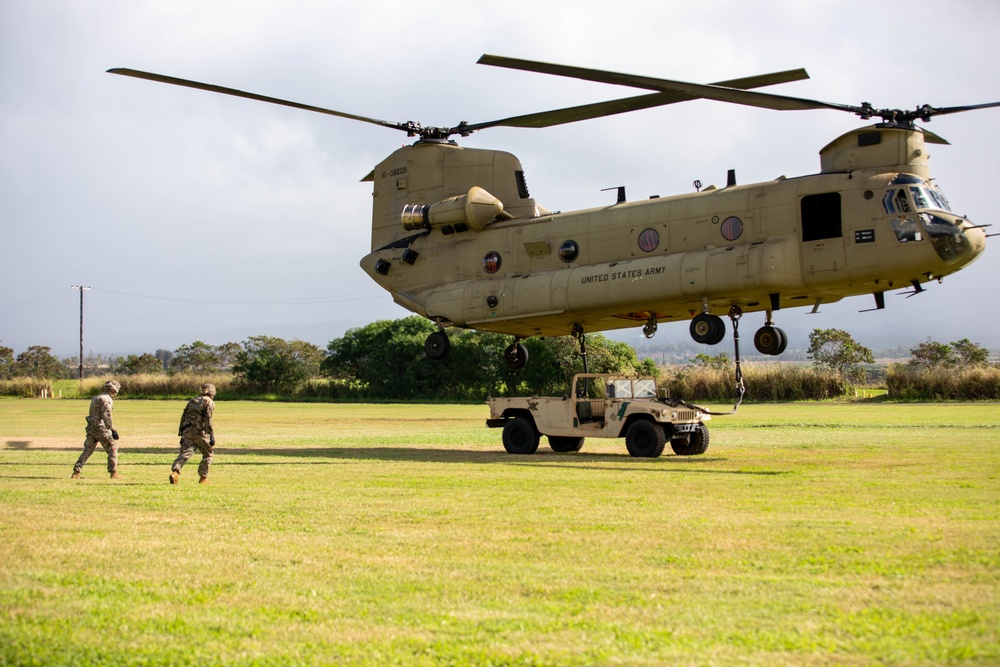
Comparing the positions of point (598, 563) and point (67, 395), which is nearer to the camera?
point (598, 563)

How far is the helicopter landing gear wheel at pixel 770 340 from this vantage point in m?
20.2

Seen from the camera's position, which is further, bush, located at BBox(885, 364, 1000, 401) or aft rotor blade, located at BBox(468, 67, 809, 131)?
bush, located at BBox(885, 364, 1000, 401)

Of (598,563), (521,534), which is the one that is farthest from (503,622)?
(521,534)

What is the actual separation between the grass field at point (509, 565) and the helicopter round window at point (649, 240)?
5.42 metres

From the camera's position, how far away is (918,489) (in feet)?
43.2

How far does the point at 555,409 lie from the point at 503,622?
48.0ft

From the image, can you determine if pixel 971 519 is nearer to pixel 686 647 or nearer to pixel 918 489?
pixel 918 489

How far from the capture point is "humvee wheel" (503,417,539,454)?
2155 cm

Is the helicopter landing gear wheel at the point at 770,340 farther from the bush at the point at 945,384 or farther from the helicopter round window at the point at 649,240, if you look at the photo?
the bush at the point at 945,384

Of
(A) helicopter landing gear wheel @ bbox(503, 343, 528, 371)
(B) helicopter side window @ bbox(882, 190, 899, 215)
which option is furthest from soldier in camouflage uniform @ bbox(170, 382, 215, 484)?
(B) helicopter side window @ bbox(882, 190, 899, 215)

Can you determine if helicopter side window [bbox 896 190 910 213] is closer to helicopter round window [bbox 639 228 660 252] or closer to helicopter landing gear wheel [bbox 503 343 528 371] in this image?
helicopter round window [bbox 639 228 660 252]

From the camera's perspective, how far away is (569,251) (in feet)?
72.5

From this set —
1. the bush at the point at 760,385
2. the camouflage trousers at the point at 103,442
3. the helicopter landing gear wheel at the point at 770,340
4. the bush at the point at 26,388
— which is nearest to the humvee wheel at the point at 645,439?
the helicopter landing gear wheel at the point at 770,340

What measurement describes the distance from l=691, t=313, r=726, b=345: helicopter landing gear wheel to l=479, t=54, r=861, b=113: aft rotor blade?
Answer: 4651 millimetres
